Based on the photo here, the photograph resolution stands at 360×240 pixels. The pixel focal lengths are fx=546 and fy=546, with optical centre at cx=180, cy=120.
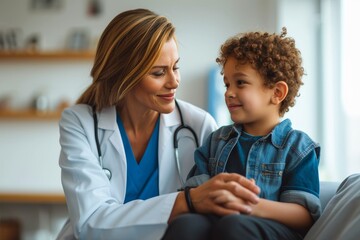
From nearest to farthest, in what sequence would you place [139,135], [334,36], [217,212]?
[217,212]
[139,135]
[334,36]

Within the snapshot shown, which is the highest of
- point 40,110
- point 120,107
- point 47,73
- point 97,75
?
point 97,75

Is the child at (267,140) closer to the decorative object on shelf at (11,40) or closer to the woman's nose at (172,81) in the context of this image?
the woman's nose at (172,81)

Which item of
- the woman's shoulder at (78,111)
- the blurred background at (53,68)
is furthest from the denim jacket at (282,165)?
the blurred background at (53,68)

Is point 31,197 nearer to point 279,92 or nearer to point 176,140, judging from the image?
point 176,140

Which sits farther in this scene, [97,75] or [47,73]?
[47,73]

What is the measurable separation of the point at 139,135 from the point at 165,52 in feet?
1.10

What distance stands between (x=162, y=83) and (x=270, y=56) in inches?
17.1

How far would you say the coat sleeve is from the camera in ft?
5.06

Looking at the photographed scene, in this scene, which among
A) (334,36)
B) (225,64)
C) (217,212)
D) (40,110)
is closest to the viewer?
(217,212)

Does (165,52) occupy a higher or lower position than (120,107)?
higher

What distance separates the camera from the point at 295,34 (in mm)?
4344

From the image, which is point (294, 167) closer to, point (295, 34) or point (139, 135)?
point (139, 135)

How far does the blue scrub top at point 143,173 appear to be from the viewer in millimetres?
1902

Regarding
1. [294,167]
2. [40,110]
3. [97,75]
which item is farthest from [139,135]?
[40,110]
